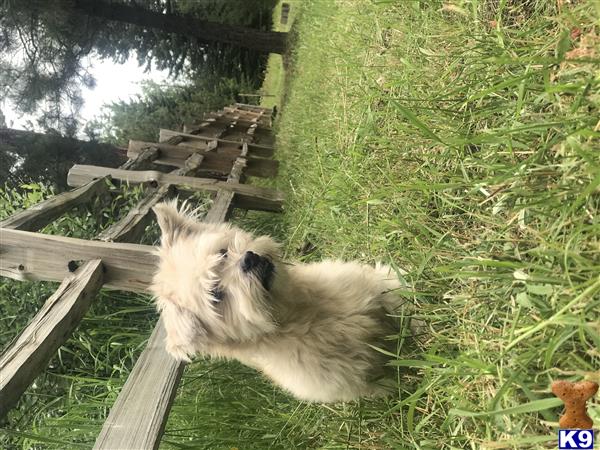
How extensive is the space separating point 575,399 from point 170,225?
Answer: 2088 millimetres

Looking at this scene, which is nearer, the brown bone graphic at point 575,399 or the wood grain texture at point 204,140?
the brown bone graphic at point 575,399

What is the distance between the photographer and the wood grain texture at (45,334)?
81.0 inches

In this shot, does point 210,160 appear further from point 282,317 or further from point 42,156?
point 282,317

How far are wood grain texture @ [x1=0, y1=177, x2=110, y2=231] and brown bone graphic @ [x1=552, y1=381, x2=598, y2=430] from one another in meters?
3.32

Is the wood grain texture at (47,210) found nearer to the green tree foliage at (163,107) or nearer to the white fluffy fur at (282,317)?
the white fluffy fur at (282,317)

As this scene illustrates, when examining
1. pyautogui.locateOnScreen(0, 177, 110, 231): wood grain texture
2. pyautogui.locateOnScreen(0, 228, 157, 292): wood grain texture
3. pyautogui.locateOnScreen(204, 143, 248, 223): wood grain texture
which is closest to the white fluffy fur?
pyautogui.locateOnScreen(0, 228, 157, 292): wood grain texture

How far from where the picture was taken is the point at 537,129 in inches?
53.2

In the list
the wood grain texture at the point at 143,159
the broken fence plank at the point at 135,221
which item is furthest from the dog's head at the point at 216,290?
the wood grain texture at the point at 143,159

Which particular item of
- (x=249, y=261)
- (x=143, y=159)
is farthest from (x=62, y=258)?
(x=143, y=159)

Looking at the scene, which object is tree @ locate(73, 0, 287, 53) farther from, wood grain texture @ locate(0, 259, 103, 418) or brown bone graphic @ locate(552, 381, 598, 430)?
brown bone graphic @ locate(552, 381, 598, 430)

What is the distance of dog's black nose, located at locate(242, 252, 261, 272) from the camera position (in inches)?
91.6

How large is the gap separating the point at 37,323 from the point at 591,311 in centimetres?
248

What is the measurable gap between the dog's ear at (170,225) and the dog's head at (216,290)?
88mm

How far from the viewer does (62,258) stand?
9.91 feet
